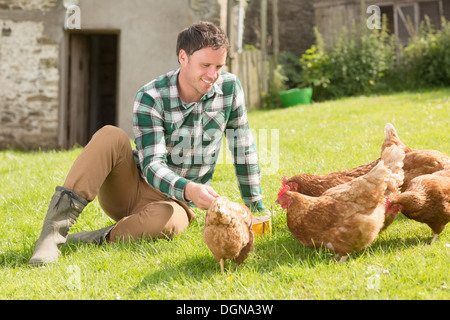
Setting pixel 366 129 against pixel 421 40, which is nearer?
pixel 366 129

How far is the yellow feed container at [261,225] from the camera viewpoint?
3.33 meters

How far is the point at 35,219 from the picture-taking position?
167 inches

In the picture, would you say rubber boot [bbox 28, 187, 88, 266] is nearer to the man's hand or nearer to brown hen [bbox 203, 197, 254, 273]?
the man's hand

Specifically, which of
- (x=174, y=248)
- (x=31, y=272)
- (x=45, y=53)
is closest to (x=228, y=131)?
(x=174, y=248)

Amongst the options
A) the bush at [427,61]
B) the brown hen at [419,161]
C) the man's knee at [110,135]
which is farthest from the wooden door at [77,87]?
the bush at [427,61]

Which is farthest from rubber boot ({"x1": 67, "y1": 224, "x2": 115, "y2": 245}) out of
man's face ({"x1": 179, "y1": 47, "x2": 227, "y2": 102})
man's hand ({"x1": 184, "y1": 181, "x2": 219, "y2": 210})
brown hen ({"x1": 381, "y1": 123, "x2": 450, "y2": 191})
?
brown hen ({"x1": 381, "y1": 123, "x2": 450, "y2": 191})

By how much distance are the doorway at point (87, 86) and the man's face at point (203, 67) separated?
7.01 m

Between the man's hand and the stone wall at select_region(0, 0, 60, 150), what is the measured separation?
725cm

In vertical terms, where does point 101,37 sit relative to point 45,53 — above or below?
above

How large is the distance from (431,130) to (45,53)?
7.00m

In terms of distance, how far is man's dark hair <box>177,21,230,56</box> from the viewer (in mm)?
3197

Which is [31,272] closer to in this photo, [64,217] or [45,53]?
[64,217]

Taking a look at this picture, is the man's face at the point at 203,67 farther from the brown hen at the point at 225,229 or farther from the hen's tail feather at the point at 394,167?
the hen's tail feather at the point at 394,167
